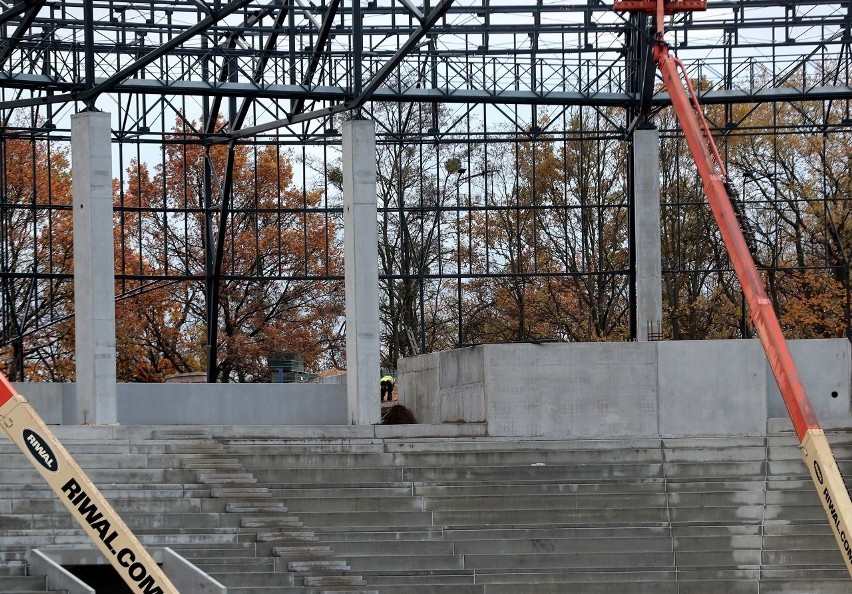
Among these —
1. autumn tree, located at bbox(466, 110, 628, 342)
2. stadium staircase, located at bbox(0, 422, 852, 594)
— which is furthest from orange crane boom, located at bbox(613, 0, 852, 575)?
autumn tree, located at bbox(466, 110, 628, 342)

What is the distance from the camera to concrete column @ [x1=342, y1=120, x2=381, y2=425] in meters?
31.2

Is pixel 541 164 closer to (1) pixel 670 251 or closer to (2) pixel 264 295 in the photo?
(1) pixel 670 251

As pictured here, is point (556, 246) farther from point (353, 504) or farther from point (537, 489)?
point (353, 504)

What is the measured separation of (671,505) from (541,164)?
83.2 feet

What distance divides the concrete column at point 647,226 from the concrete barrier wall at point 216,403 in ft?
26.8

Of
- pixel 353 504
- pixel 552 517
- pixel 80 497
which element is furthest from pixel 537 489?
pixel 80 497

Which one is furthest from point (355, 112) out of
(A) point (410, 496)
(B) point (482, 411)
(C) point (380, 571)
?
(C) point (380, 571)

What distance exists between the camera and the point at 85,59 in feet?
102

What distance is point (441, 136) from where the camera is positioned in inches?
1687

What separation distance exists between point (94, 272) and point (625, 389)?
1158 centimetres

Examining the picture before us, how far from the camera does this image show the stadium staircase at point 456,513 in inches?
872

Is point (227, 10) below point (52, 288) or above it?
above

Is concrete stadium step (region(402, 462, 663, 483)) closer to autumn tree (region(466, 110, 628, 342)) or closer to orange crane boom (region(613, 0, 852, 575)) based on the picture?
orange crane boom (region(613, 0, 852, 575))

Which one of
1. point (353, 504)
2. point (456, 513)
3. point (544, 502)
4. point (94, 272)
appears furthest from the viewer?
point (94, 272)
